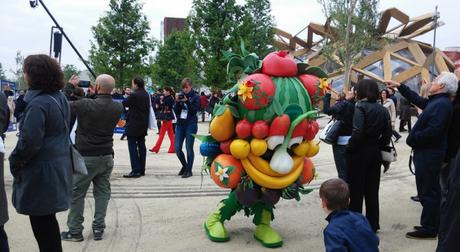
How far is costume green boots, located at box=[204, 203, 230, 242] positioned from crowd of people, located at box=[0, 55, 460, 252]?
1.17 metres

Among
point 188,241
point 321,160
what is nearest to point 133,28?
point 321,160

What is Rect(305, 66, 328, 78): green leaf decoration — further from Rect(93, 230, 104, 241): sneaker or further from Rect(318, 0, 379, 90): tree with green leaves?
Rect(318, 0, 379, 90): tree with green leaves

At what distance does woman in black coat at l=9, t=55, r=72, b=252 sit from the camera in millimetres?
3457

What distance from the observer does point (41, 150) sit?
3545 millimetres

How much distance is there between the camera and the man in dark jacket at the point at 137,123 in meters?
8.48

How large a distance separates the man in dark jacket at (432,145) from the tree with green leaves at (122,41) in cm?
2076

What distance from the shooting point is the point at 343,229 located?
9.07 ft

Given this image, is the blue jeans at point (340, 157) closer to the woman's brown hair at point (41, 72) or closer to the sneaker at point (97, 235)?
the sneaker at point (97, 235)

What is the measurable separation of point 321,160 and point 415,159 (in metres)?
5.96

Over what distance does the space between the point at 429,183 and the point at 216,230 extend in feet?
7.84

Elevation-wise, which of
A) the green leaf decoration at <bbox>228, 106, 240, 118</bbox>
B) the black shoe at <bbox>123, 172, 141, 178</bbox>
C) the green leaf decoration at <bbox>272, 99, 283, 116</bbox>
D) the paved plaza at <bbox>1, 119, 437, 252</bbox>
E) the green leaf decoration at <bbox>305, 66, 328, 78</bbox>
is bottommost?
the black shoe at <bbox>123, 172, 141, 178</bbox>

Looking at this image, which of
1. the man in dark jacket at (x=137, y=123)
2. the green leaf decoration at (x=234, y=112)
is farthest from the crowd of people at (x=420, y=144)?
the man in dark jacket at (x=137, y=123)

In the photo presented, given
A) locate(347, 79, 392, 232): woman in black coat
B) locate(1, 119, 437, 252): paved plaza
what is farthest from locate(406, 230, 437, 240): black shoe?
locate(347, 79, 392, 232): woman in black coat

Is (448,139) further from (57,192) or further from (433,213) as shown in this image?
(57,192)
